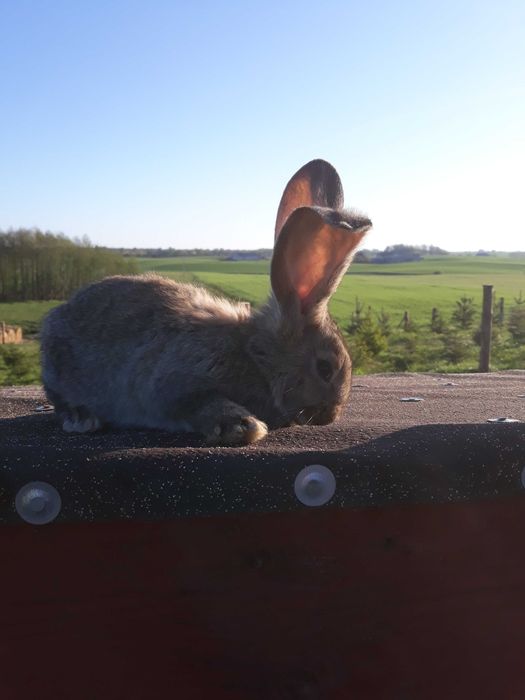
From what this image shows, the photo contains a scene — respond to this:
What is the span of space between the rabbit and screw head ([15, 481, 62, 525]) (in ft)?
2.61

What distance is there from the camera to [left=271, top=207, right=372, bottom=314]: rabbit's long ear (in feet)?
8.12

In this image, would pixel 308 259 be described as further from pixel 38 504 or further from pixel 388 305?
pixel 388 305

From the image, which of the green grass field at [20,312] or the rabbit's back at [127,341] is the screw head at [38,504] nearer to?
the rabbit's back at [127,341]

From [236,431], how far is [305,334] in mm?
762

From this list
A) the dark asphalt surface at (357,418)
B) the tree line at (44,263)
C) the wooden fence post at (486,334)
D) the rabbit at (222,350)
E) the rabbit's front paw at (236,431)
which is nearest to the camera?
the dark asphalt surface at (357,418)

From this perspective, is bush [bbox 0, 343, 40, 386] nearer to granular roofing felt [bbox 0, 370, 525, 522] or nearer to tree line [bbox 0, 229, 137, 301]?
tree line [bbox 0, 229, 137, 301]

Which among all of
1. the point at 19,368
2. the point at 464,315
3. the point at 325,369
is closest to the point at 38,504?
the point at 325,369

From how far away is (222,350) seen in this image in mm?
2791

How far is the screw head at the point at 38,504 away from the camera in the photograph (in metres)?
1.63

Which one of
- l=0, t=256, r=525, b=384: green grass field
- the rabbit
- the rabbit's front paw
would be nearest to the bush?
l=0, t=256, r=525, b=384: green grass field

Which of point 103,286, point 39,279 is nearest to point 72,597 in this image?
point 103,286

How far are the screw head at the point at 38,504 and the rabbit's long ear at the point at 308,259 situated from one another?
1.21m

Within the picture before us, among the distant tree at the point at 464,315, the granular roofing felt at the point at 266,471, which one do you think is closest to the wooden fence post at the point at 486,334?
the distant tree at the point at 464,315

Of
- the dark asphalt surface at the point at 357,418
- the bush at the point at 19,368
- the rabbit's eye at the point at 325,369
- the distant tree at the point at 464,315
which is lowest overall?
the bush at the point at 19,368
